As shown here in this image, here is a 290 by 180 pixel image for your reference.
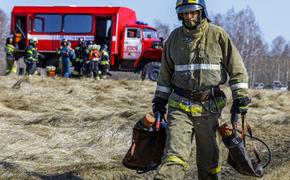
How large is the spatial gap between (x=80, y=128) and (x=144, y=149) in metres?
3.31

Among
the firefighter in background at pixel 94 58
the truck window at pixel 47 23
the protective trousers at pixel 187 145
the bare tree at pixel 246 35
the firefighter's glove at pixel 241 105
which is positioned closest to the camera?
the protective trousers at pixel 187 145

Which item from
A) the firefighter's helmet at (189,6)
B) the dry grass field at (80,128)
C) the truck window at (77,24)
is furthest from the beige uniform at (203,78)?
the truck window at (77,24)

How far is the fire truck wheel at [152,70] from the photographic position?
16.8m

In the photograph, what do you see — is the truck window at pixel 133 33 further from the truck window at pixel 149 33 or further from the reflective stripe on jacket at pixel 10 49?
the reflective stripe on jacket at pixel 10 49

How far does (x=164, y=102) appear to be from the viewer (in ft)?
15.7

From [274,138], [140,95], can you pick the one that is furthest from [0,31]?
[274,138]

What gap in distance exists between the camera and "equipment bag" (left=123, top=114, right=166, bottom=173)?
474 cm

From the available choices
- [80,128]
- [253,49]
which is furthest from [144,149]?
[253,49]

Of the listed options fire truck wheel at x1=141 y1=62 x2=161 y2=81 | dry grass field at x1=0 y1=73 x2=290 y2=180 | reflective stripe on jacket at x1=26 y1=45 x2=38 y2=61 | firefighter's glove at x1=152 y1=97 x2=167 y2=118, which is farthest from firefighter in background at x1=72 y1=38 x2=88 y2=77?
firefighter's glove at x1=152 y1=97 x2=167 y2=118

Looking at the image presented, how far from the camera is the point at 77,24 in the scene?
1964 cm

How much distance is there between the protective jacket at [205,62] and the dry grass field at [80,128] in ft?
4.06

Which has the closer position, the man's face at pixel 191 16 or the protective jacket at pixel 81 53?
the man's face at pixel 191 16

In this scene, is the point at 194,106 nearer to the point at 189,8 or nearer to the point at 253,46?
the point at 189,8

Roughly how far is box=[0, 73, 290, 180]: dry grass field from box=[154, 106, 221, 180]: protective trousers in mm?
813
